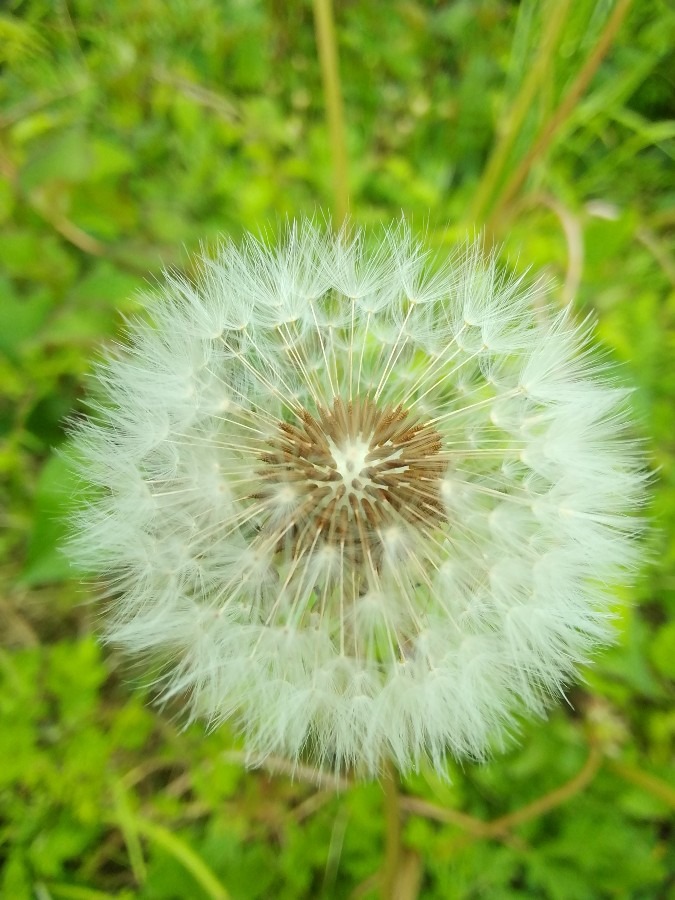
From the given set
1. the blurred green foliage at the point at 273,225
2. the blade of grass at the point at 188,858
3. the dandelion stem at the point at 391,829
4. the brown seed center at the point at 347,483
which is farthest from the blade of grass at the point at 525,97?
the blade of grass at the point at 188,858

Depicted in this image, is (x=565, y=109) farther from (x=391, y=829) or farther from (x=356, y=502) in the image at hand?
(x=391, y=829)

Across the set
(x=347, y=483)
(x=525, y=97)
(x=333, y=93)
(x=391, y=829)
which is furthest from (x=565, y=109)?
(x=391, y=829)

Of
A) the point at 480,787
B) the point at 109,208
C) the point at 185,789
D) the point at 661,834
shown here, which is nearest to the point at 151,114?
the point at 109,208

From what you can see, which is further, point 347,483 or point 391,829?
point 391,829

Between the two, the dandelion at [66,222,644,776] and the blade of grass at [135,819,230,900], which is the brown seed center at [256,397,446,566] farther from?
the blade of grass at [135,819,230,900]

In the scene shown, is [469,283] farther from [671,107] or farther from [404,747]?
[671,107]

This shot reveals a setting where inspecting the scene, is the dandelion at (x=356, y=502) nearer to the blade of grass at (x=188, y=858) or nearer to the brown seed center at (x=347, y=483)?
the brown seed center at (x=347, y=483)
